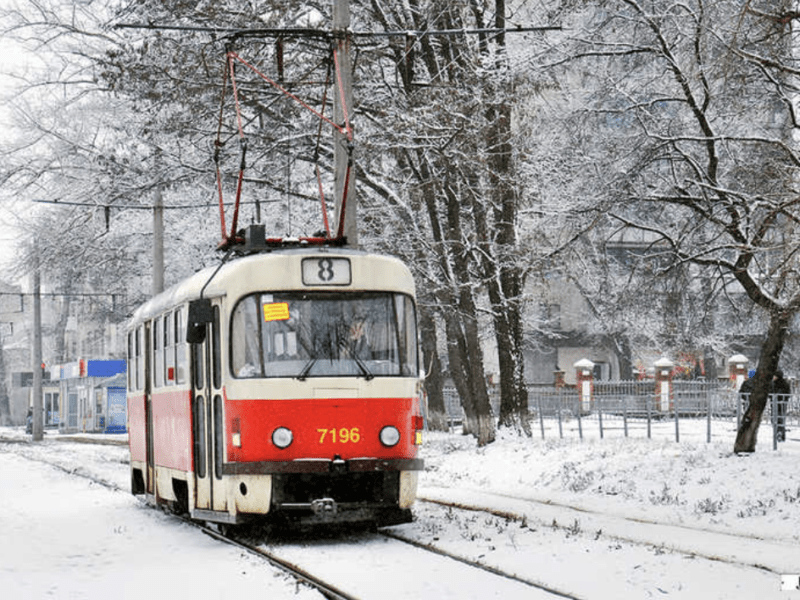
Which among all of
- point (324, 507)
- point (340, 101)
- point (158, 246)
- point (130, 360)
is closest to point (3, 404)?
point (158, 246)

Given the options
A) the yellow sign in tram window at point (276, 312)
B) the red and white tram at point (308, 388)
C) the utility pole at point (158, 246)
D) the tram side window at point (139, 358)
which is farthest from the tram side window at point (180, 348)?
the utility pole at point (158, 246)

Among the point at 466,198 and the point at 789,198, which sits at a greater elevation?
the point at 466,198

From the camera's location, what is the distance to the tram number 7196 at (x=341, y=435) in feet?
43.0

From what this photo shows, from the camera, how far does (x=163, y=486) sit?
16.4 metres

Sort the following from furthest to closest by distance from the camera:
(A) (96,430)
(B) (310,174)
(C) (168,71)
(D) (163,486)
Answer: (A) (96,430), (B) (310,174), (C) (168,71), (D) (163,486)

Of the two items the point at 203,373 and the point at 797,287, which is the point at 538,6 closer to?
the point at 797,287

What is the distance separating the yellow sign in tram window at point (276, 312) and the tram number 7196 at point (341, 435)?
116cm

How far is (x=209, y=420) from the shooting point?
1391cm

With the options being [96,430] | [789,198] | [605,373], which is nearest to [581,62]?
[789,198]

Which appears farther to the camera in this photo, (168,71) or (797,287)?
(168,71)

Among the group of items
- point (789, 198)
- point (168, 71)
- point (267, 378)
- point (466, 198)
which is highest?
point (168, 71)

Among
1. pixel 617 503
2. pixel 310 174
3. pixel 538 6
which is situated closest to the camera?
pixel 617 503

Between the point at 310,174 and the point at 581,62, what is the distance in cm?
1244

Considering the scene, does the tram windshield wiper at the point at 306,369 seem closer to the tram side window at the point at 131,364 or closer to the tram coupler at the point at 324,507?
the tram coupler at the point at 324,507
